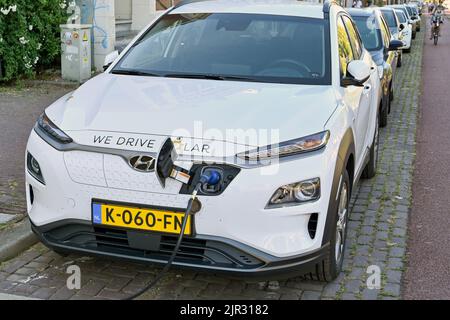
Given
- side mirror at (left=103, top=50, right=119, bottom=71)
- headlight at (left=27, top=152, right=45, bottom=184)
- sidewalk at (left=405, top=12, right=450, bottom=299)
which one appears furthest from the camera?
side mirror at (left=103, top=50, right=119, bottom=71)

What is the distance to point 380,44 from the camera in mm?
10125

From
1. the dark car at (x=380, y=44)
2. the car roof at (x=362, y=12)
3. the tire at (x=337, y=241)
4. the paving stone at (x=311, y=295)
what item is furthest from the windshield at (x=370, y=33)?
the paving stone at (x=311, y=295)

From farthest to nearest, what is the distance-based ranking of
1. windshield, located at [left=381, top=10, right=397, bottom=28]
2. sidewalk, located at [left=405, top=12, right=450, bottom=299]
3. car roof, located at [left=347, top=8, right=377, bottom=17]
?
windshield, located at [left=381, top=10, right=397, bottom=28]
car roof, located at [left=347, top=8, right=377, bottom=17]
sidewalk, located at [left=405, top=12, right=450, bottom=299]

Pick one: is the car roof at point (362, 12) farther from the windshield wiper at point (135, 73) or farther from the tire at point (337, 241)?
the tire at point (337, 241)

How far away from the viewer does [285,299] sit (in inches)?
154

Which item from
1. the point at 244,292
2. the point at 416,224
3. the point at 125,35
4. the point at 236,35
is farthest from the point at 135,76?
the point at 125,35

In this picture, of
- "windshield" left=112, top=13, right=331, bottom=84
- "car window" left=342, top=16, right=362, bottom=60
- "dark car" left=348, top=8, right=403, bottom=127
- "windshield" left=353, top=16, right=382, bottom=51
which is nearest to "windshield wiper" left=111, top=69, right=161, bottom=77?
"windshield" left=112, top=13, right=331, bottom=84

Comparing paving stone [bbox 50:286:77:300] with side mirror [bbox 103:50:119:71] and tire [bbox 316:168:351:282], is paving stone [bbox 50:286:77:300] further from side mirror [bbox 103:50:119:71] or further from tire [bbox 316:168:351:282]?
side mirror [bbox 103:50:119:71]

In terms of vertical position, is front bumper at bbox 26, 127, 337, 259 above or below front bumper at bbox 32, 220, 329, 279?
above

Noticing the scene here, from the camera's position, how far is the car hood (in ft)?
11.9

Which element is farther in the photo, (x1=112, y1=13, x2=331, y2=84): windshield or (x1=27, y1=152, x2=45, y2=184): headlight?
(x1=112, y1=13, x2=331, y2=84): windshield

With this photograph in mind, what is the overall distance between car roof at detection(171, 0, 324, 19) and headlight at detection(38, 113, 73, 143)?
1.89 meters

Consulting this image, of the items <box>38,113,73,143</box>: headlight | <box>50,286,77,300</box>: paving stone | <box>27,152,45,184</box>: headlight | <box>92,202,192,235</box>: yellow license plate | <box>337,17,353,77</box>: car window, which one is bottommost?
<box>50,286,77,300</box>: paving stone
